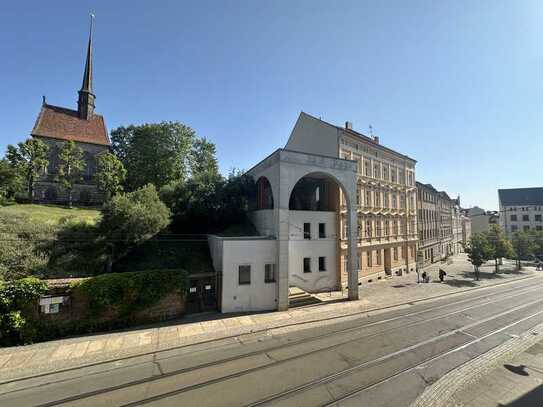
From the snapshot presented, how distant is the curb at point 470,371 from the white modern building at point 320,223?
9.39 metres

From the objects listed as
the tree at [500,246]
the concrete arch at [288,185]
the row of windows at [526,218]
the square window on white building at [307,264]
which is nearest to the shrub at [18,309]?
the concrete arch at [288,185]

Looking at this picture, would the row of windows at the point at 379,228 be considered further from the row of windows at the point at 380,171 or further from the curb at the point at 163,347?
the curb at the point at 163,347

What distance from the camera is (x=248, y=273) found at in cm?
1731

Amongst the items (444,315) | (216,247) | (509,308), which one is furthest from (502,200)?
(216,247)

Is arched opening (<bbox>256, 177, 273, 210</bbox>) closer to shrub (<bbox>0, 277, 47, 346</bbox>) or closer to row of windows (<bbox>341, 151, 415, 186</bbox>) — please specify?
row of windows (<bbox>341, 151, 415, 186</bbox>)

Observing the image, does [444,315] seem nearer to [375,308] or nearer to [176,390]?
[375,308]

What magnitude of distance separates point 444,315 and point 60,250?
27.2m

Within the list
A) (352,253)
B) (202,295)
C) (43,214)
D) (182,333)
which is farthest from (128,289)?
(43,214)

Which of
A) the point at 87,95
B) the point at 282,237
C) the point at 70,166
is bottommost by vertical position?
the point at 282,237

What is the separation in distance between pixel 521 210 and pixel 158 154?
94796 millimetres

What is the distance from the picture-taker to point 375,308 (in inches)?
706

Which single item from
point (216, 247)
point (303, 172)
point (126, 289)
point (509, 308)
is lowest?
point (509, 308)

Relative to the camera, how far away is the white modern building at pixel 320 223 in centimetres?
1725

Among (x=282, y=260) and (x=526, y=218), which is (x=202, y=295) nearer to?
(x=282, y=260)
